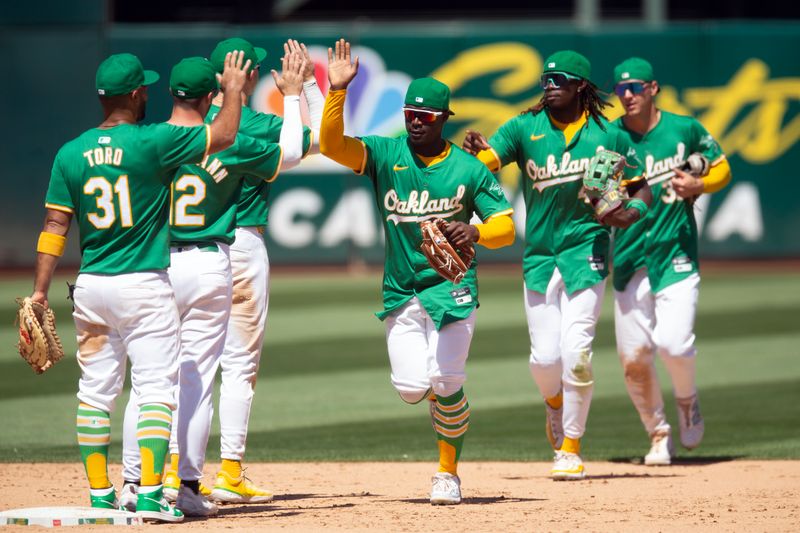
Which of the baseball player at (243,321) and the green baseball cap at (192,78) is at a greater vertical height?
the green baseball cap at (192,78)

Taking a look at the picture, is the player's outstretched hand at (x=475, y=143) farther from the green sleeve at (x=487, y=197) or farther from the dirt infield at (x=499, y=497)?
the dirt infield at (x=499, y=497)

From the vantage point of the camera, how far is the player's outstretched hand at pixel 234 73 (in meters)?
6.37

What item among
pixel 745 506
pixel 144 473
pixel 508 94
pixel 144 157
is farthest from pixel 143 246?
pixel 508 94

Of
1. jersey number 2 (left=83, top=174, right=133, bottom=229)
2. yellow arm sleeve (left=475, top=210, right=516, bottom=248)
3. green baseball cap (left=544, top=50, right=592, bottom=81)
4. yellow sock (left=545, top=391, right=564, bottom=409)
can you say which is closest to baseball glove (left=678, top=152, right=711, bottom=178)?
green baseball cap (left=544, top=50, right=592, bottom=81)

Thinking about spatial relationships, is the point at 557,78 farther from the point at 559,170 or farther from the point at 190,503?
the point at 190,503

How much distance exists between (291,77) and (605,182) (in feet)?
6.46

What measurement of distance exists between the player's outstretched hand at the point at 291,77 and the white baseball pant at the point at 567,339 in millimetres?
2062

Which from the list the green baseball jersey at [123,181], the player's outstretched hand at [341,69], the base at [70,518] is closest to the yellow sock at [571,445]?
the player's outstretched hand at [341,69]

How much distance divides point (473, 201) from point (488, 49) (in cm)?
1291

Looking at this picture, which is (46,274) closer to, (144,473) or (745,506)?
(144,473)

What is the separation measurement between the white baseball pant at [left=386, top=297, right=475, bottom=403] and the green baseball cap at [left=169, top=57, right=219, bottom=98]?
1.55 metres

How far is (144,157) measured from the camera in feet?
20.5

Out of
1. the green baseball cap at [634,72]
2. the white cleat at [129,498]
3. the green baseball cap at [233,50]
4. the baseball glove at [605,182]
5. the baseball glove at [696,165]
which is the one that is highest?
the green baseball cap at [634,72]

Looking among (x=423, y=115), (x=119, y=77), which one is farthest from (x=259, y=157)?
(x=423, y=115)
